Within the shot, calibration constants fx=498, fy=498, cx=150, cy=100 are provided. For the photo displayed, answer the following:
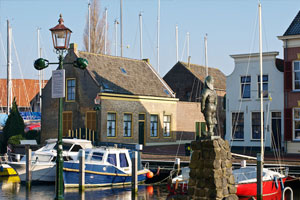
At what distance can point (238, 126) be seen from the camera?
116ft

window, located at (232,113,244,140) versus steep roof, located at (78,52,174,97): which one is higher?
steep roof, located at (78,52,174,97)

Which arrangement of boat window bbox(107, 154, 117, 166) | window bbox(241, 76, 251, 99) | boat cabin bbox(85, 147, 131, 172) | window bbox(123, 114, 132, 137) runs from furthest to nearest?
window bbox(123, 114, 132, 137) → window bbox(241, 76, 251, 99) → boat window bbox(107, 154, 117, 166) → boat cabin bbox(85, 147, 131, 172)

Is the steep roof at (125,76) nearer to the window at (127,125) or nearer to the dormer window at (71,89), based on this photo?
the dormer window at (71,89)

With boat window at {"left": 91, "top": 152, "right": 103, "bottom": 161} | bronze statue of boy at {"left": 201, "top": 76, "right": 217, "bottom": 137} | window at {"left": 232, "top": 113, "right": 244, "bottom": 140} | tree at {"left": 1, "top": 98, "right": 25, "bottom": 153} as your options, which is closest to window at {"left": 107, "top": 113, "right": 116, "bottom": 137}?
tree at {"left": 1, "top": 98, "right": 25, "bottom": 153}

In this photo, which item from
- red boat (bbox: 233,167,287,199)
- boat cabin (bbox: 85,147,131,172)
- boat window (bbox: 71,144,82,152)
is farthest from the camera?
boat window (bbox: 71,144,82,152)

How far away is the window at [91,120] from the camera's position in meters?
37.7

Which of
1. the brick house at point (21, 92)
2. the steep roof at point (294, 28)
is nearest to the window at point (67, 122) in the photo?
the steep roof at point (294, 28)

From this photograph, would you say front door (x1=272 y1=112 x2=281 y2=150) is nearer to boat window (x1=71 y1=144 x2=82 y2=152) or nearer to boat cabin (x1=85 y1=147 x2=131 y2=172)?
boat cabin (x1=85 y1=147 x2=131 y2=172)

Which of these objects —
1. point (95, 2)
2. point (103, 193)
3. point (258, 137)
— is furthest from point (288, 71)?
point (95, 2)

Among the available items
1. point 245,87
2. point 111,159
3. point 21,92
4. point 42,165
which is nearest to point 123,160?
point 111,159

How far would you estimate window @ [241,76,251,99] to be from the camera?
35.1 metres

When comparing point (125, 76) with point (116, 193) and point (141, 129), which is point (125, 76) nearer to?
point (141, 129)

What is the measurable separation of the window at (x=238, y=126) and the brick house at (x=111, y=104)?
810cm

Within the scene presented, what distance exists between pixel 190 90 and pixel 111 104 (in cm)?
1556
